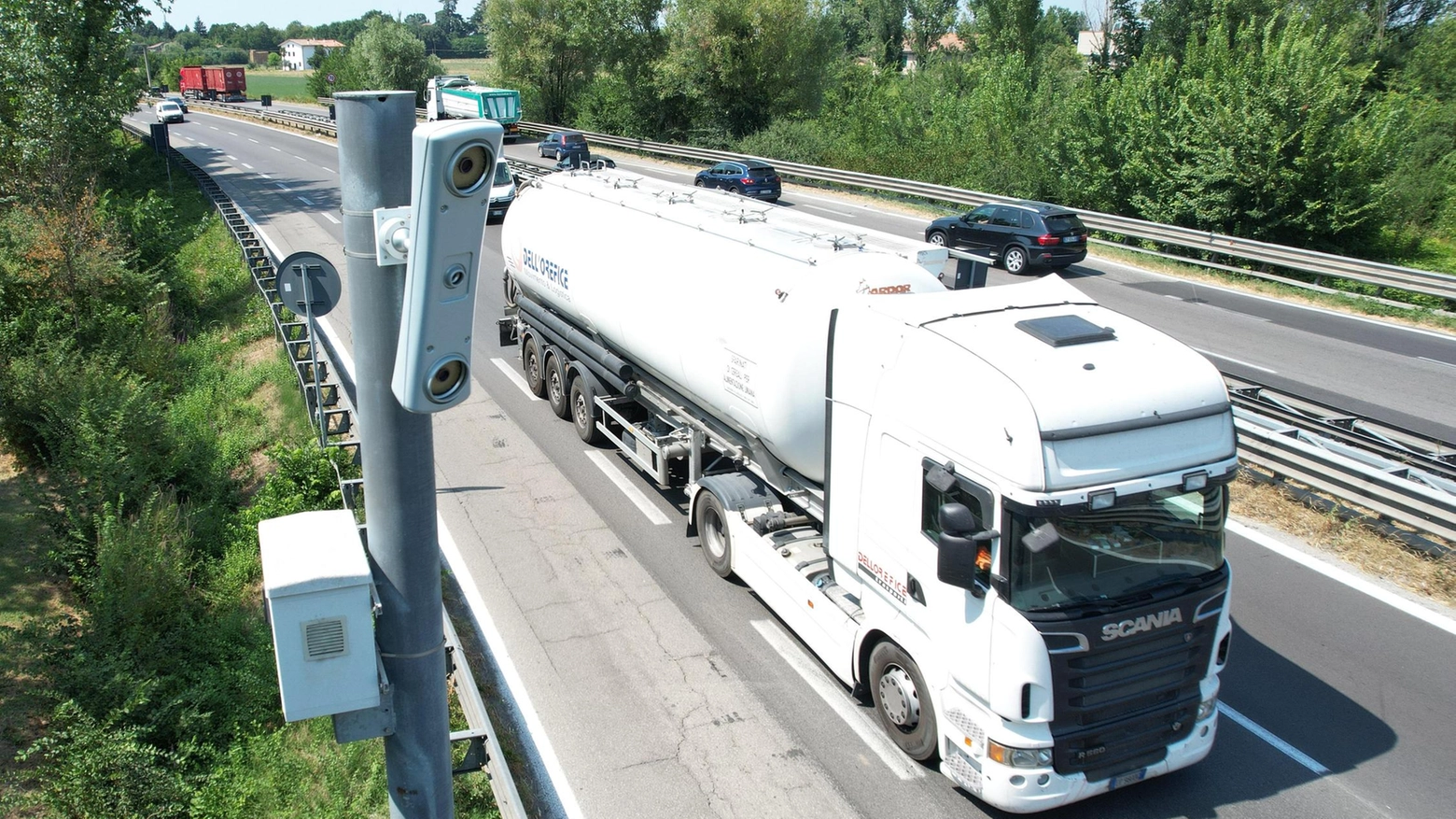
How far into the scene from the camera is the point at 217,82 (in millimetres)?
87312

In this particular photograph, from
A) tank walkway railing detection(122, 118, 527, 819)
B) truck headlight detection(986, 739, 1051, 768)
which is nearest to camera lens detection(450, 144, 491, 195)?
tank walkway railing detection(122, 118, 527, 819)

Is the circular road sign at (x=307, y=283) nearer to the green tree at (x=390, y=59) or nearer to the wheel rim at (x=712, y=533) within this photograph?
the wheel rim at (x=712, y=533)

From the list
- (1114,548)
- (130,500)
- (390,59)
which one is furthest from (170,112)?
(1114,548)

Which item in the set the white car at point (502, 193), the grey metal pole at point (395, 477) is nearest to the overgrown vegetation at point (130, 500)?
the grey metal pole at point (395, 477)

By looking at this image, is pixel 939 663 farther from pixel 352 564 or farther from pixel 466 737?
pixel 352 564

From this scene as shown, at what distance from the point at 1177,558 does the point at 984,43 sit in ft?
157

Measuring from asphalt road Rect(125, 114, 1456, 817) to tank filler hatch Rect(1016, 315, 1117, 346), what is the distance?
10.6ft

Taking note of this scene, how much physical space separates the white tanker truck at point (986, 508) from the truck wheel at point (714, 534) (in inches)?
9.7

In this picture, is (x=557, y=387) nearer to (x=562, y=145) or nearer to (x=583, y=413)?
(x=583, y=413)

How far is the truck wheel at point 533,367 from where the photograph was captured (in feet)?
47.3

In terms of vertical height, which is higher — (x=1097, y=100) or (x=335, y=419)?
(x=1097, y=100)

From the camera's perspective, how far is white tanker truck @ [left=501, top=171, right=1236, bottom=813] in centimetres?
565

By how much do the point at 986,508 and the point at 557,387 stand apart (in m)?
8.99

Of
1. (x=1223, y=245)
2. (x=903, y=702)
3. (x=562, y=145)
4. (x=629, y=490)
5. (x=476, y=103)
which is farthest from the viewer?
(x=476, y=103)
